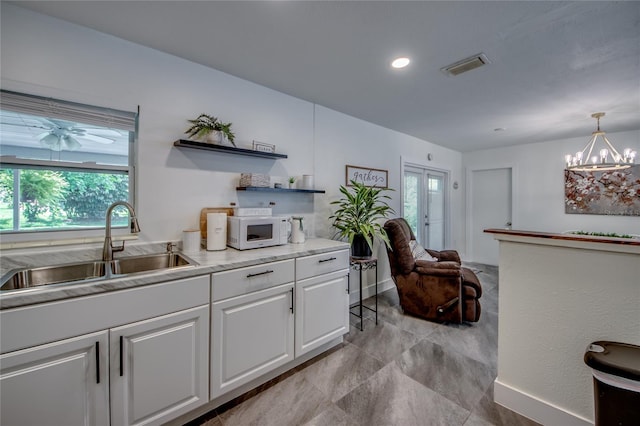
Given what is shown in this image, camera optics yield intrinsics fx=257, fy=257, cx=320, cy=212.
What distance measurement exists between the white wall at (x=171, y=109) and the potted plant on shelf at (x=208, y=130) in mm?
79

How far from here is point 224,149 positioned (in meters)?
2.07

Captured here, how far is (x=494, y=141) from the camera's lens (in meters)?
4.59

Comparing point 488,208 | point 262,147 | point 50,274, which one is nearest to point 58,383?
point 50,274

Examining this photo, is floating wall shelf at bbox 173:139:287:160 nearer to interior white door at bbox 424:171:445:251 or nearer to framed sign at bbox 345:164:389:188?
framed sign at bbox 345:164:389:188

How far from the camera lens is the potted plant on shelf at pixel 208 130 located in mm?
1995

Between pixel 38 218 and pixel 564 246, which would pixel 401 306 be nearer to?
pixel 564 246

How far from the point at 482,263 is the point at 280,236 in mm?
4878

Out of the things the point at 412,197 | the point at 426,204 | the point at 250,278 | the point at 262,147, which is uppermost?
the point at 262,147

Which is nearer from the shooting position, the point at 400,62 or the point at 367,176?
the point at 400,62

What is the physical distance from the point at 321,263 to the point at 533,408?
1577 mm

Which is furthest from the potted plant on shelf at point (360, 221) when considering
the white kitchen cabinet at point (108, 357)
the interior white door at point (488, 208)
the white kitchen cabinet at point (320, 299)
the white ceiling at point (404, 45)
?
the interior white door at point (488, 208)

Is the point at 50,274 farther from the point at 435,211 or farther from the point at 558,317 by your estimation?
the point at 435,211

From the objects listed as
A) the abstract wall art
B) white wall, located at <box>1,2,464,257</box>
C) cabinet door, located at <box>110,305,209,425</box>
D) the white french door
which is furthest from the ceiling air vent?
the abstract wall art

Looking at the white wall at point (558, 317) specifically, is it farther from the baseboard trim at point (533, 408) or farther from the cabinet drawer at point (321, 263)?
the cabinet drawer at point (321, 263)
